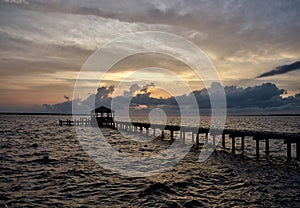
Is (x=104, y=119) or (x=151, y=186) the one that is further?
(x=104, y=119)

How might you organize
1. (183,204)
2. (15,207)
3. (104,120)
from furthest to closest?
(104,120) → (183,204) → (15,207)

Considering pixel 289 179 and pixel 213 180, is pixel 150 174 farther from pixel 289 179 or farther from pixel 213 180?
pixel 289 179

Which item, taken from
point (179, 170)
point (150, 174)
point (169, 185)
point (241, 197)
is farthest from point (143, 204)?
point (179, 170)

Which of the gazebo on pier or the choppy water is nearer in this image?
the choppy water

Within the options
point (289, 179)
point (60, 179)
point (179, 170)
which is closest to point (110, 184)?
point (60, 179)

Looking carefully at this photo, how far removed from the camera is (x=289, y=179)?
13.9m

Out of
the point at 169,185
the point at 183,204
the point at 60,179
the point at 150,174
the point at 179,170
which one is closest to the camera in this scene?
the point at 183,204

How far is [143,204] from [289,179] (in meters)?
8.63

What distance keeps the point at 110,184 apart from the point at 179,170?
16.7 ft

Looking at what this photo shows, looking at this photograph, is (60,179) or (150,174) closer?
(60,179)

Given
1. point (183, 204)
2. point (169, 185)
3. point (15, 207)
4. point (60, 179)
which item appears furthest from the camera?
point (60, 179)

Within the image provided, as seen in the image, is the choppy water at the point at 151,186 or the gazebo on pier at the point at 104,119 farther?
the gazebo on pier at the point at 104,119

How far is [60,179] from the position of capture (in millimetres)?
13500

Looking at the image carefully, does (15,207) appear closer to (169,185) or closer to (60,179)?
(60,179)
